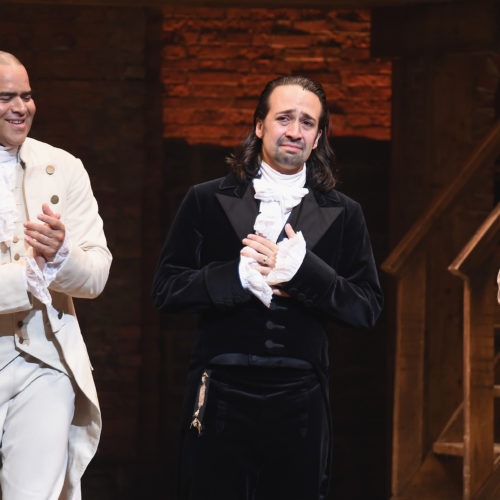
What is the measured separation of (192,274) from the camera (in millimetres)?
3658

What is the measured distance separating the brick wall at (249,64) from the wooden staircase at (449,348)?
134 centimetres

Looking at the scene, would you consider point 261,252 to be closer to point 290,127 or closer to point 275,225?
point 275,225

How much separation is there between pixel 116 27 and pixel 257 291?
4.29 metres

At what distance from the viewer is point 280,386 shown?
3.56m

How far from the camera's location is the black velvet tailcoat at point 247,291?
3578 mm

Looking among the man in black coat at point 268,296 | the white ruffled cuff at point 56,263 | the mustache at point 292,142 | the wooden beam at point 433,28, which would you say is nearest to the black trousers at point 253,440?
the man in black coat at point 268,296

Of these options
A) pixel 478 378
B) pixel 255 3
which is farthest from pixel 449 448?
pixel 255 3

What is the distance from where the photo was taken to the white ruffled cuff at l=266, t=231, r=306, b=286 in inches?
140

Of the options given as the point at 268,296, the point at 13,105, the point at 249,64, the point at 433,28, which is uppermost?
the point at 433,28

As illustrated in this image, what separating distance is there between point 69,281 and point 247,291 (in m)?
0.49

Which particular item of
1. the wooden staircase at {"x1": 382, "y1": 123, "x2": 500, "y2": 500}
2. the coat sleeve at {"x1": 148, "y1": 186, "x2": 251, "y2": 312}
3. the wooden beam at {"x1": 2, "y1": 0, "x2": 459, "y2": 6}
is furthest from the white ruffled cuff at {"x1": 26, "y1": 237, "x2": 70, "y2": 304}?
the wooden beam at {"x1": 2, "y1": 0, "x2": 459, "y2": 6}

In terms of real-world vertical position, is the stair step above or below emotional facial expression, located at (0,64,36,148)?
below

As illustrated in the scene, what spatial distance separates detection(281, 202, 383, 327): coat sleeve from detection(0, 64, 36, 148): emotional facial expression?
2.81 ft

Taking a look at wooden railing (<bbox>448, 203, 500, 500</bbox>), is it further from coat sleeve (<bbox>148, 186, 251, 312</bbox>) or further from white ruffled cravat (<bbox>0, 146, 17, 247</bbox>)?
white ruffled cravat (<bbox>0, 146, 17, 247</bbox>)
